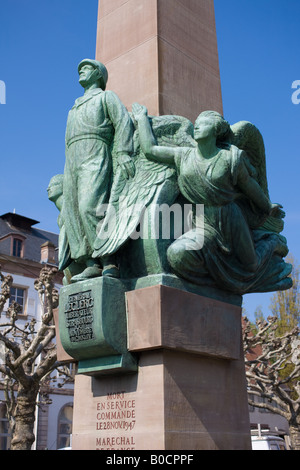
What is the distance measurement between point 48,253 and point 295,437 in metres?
19.1

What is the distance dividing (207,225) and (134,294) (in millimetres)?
931

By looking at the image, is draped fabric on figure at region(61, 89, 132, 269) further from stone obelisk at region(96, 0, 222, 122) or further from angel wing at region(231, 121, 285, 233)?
angel wing at region(231, 121, 285, 233)

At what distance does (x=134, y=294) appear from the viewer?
4.61 meters

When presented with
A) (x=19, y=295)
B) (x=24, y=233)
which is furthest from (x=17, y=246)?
(x=19, y=295)

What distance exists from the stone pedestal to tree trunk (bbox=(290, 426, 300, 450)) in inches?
707

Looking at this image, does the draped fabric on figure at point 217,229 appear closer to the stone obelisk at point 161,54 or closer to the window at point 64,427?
the stone obelisk at point 161,54

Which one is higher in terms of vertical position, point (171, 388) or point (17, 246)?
point (17, 246)

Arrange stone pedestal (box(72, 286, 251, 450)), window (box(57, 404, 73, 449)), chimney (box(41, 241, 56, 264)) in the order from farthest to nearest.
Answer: chimney (box(41, 241, 56, 264))
window (box(57, 404, 73, 449))
stone pedestal (box(72, 286, 251, 450))

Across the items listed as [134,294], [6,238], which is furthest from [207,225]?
[6,238]

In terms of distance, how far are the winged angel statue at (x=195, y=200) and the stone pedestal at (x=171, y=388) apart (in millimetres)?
326

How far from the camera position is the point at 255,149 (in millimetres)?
5703

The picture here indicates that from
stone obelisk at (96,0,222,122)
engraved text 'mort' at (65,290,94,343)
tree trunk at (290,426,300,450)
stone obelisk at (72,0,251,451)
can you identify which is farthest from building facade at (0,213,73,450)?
engraved text 'mort' at (65,290,94,343)

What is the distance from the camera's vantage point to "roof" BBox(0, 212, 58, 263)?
34.2 m

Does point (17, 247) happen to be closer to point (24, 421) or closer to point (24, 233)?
point (24, 233)
